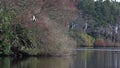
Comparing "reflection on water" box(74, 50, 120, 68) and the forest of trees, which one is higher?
the forest of trees

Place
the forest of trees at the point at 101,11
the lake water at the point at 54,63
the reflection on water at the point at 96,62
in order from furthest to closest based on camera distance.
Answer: the forest of trees at the point at 101,11, the reflection on water at the point at 96,62, the lake water at the point at 54,63

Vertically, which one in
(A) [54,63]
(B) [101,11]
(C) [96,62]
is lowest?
(C) [96,62]

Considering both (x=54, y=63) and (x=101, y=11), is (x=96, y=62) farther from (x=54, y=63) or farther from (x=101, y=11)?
(x=101, y=11)

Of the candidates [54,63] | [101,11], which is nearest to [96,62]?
[54,63]

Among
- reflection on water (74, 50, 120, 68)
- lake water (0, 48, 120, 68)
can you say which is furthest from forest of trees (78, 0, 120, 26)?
lake water (0, 48, 120, 68)

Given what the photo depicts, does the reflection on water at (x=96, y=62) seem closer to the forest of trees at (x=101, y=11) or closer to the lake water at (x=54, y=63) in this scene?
the lake water at (x=54, y=63)

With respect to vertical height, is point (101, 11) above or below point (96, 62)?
above

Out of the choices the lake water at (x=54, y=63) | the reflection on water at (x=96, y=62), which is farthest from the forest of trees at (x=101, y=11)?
the lake water at (x=54, y=63)

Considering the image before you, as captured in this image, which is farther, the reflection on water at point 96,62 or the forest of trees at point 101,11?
Answer: the forest of trees at point 101,11

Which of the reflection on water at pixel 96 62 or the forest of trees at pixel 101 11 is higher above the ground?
the forest of trees at pixel 101 11

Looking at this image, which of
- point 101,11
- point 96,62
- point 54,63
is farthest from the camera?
point 101,11

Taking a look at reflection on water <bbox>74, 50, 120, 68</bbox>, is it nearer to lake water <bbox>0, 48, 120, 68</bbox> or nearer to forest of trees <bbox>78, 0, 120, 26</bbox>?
lake water <bbox>0, 48, 120, 68</bbox>

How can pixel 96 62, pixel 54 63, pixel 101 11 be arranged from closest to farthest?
pixel 54 63, pixel 96 62, pixel 101 11

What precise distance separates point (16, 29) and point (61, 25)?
5.01 m
